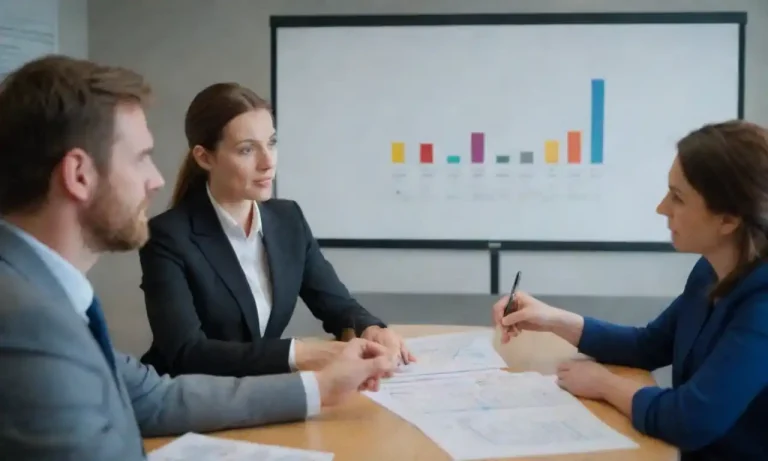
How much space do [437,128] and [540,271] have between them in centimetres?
76

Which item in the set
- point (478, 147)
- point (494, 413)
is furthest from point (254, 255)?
point (478, 147)

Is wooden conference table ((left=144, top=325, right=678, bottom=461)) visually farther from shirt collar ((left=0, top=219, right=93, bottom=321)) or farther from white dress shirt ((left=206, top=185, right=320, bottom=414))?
white dress shirt ((left=206, top=185, right=320, bottom=414))

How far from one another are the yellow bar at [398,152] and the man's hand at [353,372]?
173cm

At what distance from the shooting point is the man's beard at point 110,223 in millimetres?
1072

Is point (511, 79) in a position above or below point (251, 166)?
above

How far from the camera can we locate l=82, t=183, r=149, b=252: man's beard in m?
1.07

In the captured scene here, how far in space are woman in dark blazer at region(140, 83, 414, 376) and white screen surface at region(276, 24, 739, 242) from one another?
1.12 meters

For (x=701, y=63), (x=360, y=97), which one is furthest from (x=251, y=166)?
(x=701, y=63)

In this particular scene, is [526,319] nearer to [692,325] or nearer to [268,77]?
[692,325]

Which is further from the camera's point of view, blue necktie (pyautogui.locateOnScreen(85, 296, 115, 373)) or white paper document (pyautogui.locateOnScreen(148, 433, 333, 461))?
white paper document (pyautogui.locateOnScreen(148, 433, 333, 461))

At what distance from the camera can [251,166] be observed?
1947mm

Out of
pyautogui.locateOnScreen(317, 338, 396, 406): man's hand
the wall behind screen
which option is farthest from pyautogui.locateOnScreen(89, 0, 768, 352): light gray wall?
pyautogui.locateOnScreen(317, 338, 396, 406): man's hand

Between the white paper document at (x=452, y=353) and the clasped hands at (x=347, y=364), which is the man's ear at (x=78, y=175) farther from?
the white paper document at (x=452, y=353)

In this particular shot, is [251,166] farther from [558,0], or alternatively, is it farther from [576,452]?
[558,0]
